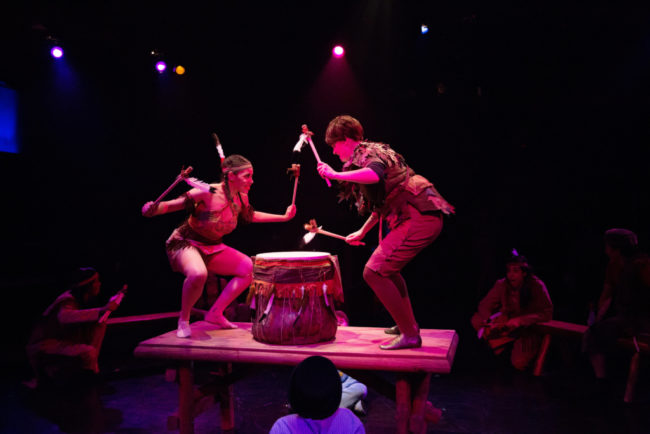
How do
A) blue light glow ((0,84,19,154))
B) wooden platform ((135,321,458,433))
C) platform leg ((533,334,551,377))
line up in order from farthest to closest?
blue light glow ((0,84,19,154))
platform leg ((533,334,551,377))
wooden platform ((135,321,458,433))

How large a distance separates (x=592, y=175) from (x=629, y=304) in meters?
3.76

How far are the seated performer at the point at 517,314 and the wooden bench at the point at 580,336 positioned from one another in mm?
109

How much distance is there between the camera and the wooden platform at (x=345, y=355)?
2693 mm

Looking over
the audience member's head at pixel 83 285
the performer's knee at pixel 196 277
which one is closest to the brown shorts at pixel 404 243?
the performer's knee at pixel 196 277

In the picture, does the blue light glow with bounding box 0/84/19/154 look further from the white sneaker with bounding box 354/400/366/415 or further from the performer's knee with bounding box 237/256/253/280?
the white sneaker with bounding box 354/400/366/415

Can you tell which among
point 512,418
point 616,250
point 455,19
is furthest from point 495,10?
point 512,418

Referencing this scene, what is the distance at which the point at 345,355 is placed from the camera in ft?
9.16

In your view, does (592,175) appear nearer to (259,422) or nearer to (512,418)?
(512,418)

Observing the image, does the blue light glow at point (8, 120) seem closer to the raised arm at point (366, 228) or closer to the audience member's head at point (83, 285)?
the audience member's head at point (83, 285)

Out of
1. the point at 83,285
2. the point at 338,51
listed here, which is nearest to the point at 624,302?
the point at 338,51

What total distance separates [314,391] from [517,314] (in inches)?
159

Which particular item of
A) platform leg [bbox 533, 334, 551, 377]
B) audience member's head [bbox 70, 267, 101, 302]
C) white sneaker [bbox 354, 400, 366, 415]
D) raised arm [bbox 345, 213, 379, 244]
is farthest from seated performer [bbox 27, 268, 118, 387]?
platform leg [bbox 533, 334, 551, 377]

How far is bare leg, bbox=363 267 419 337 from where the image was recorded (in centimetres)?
288

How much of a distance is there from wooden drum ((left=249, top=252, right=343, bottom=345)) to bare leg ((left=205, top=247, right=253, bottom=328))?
0.43 m
